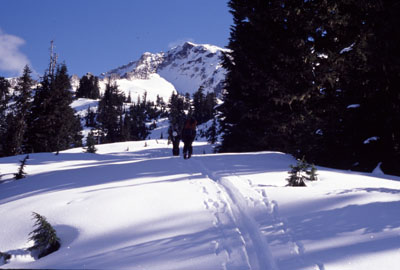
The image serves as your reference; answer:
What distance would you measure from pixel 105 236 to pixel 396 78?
1033 centimetres

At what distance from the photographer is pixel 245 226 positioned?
4070 mm

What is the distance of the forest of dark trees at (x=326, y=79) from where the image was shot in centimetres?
852

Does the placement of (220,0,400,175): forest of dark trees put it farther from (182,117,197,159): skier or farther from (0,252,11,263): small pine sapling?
(0,252,11,263): small pine sapling

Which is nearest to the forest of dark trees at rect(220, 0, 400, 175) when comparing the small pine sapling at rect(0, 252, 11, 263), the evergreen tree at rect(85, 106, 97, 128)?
the small pine sapling at rect(0, 252, 11, 263)

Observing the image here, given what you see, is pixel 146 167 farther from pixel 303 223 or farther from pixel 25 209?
pixel 303 223

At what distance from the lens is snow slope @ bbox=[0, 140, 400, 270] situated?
10.1 ft

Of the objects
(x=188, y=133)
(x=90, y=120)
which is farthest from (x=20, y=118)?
(x=90, y=120)

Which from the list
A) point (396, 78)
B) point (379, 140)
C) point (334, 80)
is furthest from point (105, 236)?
point (334, 80)

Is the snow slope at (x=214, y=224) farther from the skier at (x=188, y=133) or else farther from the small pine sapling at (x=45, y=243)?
the skier at (x=188, y=133)

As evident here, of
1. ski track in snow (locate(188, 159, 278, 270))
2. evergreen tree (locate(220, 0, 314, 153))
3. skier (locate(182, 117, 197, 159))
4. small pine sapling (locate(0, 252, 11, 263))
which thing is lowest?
small pine sapling (locate(0, 252, 11, 263))

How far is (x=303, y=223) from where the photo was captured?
399cm

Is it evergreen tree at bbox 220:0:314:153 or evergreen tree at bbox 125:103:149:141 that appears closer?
evergreen tree at bbox 220:0:314:153

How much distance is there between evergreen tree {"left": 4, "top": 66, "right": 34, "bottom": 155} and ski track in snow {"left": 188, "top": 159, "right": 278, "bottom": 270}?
26.0 metres

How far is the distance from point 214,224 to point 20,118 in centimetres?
2921
